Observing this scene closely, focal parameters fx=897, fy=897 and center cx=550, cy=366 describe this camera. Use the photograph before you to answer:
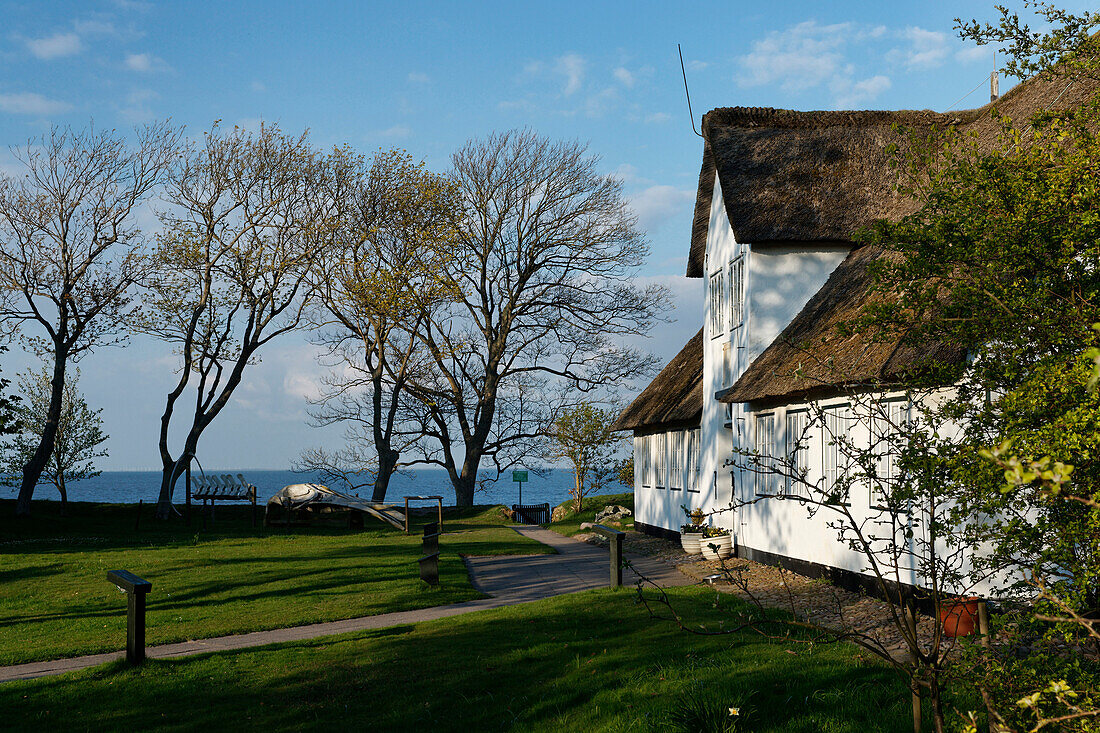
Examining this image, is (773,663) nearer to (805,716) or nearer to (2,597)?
(805,716)

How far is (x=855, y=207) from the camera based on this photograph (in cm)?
1592

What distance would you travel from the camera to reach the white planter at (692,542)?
57.8 ft

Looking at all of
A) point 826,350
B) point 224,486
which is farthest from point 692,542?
point 224,486

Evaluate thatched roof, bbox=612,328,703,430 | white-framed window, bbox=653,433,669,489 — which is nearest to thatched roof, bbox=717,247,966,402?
thatched roof, bbox=612,328,703,430

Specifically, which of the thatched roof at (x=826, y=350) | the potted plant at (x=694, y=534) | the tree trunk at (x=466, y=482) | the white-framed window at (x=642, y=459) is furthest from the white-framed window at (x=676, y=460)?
the tree trunk at (x=466, y=482)

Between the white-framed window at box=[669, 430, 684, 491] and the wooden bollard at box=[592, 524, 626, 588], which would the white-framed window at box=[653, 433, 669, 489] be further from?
the wooden bollard at box=[592, 524, 626, 588]

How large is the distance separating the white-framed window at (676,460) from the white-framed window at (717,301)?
151 inches

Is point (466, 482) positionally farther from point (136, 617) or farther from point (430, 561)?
point (136, 617)

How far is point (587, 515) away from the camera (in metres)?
32.1

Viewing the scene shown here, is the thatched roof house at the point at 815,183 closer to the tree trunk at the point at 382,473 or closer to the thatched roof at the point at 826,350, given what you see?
the thatched roof at the point at 826,350

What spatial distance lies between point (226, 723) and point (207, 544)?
16333 mm

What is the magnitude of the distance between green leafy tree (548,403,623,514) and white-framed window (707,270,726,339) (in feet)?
60.1

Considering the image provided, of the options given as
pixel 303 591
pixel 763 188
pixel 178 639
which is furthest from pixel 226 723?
pixel 763 188

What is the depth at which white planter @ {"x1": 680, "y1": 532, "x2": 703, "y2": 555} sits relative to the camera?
1761 centimetres
